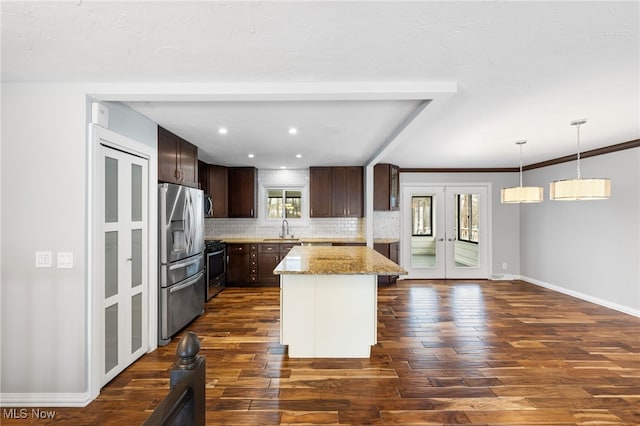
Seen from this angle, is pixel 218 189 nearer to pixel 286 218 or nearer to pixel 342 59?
pixel 286 218

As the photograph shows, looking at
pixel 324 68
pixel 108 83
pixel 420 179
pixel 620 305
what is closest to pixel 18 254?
pixel 108 83

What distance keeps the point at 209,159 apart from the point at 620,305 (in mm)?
6685

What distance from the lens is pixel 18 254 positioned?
86.5 inches

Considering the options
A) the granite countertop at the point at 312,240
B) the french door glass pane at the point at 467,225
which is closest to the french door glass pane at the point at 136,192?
the granite countertop at the point at 312,240

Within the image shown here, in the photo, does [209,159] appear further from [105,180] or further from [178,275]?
[105,180]

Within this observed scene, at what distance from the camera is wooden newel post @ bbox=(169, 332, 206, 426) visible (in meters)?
0.95

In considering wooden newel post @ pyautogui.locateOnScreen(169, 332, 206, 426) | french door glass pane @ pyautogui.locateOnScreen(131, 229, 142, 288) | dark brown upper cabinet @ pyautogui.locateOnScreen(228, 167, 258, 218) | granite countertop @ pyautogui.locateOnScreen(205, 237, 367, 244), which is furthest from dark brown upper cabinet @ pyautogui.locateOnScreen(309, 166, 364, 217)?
wooden newel post @ pyautogui.locateOnScreen(169, 332, 206, 426)

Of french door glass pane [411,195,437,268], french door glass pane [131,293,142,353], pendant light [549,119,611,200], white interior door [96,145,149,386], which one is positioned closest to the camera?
white interior door [96,145,149,386]

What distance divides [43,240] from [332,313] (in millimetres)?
2405

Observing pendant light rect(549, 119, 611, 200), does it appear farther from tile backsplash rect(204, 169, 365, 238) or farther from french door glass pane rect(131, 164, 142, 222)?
french door glass pane rect(131, 164, 142, 222)

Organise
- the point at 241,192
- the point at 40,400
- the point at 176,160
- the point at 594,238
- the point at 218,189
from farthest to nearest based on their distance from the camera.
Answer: the point at 241,192
the point at 218,189
the point at 594,238
the point at 176,160
the point at 40,400

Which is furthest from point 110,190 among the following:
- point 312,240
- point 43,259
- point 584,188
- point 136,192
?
point 584,188

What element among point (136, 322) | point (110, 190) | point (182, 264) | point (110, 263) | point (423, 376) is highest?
point (110, 190)

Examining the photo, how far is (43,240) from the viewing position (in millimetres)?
2215
